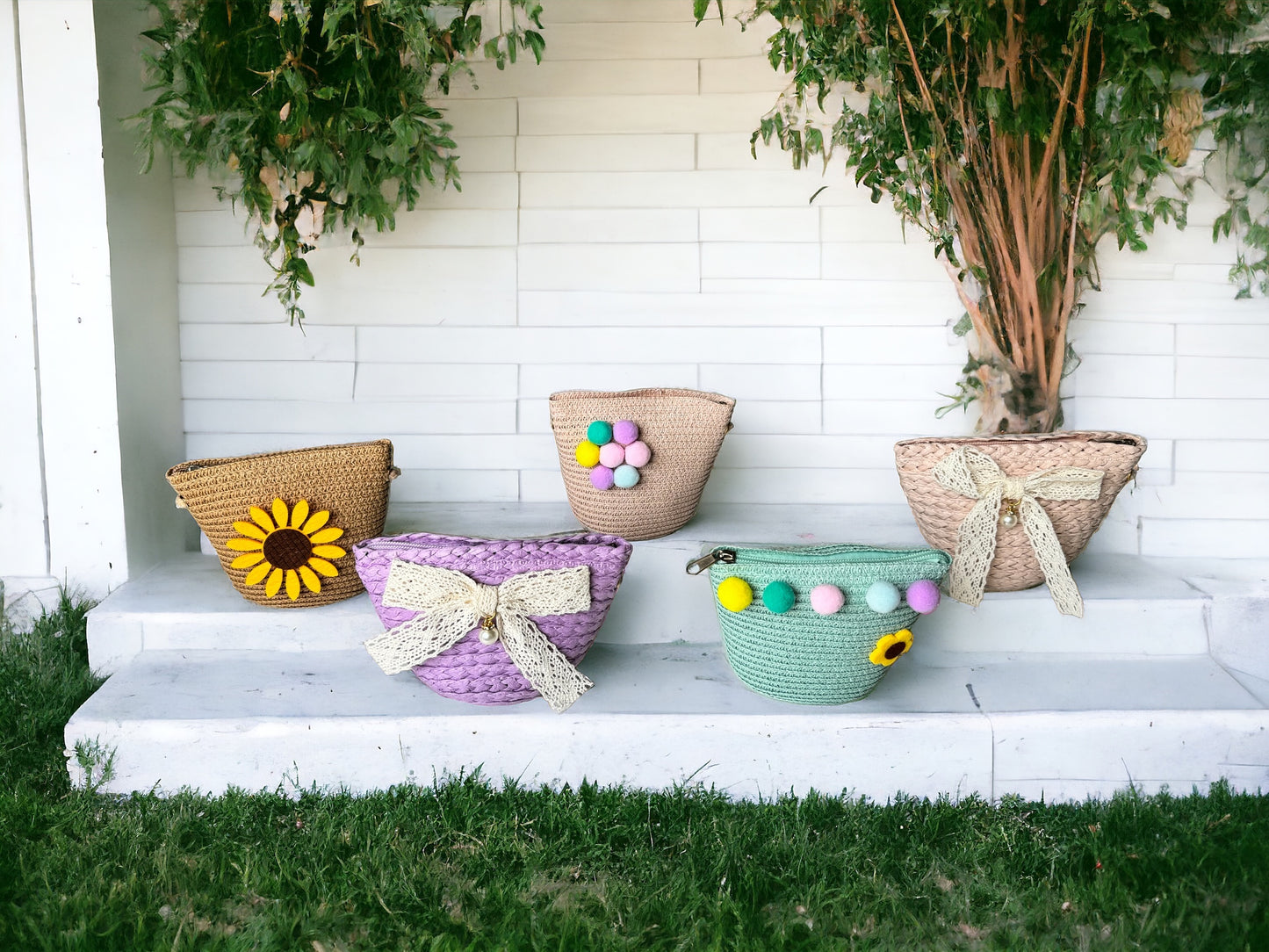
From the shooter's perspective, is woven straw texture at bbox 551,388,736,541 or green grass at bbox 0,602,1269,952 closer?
green grass at bbox 0,602,1269,952

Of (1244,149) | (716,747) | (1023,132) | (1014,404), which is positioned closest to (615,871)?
(716,747)

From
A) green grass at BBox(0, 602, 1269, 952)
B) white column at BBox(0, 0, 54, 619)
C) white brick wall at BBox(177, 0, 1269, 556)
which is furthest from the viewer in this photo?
white brick wall at BBox(177, 0, 1269, 556)

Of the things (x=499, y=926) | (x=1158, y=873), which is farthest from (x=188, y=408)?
(x=1158, y=873)

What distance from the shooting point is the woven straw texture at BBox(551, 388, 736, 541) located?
6.86 ft

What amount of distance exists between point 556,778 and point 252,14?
1.57 m

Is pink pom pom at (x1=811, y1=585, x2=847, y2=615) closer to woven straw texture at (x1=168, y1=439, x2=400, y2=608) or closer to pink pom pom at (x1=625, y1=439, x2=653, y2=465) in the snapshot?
pink pom pom at (x1=625, y1=439, x2=653, y2=465)

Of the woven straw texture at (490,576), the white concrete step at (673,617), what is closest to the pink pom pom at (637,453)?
the white concrete step at (673,617)

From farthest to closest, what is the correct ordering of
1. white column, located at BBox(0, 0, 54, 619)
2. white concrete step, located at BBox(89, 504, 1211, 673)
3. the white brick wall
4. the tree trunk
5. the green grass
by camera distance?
the white brick wall → the tree trunk → white column, located at BBox(0, 0, 54, 619) → white concrete step, located at BBox(89, 504, 1211, 673) → the green grass

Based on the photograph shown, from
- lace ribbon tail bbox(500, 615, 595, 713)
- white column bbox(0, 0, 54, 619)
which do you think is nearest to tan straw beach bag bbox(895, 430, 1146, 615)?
lace ribbon tail bbox(500, 615, 595, 713)

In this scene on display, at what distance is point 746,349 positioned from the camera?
8.58 ft

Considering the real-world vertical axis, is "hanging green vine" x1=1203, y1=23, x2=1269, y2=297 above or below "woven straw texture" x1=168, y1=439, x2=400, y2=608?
above

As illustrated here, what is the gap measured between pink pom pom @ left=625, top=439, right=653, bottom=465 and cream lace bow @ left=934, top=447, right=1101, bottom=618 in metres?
0.57

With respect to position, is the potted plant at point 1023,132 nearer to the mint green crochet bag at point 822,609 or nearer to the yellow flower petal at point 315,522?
the mint green crochet bag at point 822,609

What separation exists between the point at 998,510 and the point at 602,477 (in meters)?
0.78
